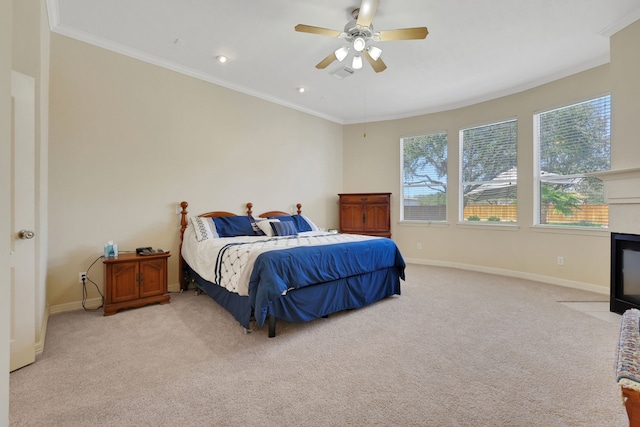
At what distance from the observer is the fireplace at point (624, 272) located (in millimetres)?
2912

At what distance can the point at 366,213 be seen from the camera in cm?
577

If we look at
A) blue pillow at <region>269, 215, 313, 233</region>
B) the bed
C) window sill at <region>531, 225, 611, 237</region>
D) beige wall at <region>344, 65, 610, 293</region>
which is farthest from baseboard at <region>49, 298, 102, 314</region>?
window sill at <region>531, 225, 611, 237</region>

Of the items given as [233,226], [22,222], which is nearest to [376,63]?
[233,226]

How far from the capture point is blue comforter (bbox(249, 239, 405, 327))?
2.41 metres

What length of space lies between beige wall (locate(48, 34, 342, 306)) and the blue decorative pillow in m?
0.67

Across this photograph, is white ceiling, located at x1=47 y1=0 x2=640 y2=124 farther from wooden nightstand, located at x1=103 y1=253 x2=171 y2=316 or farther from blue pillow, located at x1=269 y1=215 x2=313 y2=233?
wooden nightstand, located at x1=103 y1=253 x2=171 y2=316

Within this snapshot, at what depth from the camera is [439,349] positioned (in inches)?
91.3

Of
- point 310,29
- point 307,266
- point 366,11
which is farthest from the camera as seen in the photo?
point 307,266

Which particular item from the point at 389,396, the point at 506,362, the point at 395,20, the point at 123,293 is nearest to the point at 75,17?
the point at 123,293

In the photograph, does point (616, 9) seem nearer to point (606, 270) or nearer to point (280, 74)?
point (606, 270)

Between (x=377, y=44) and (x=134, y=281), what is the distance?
375 centimetres

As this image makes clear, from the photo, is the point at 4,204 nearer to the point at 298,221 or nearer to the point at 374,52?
the point at 374,52

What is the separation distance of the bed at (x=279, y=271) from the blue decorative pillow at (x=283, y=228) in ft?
0.09

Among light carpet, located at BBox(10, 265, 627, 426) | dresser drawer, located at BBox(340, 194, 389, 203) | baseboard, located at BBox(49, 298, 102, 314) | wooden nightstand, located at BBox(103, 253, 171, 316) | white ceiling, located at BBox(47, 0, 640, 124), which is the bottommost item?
light carpet, located at BBox(10, 265, 627, 426)
